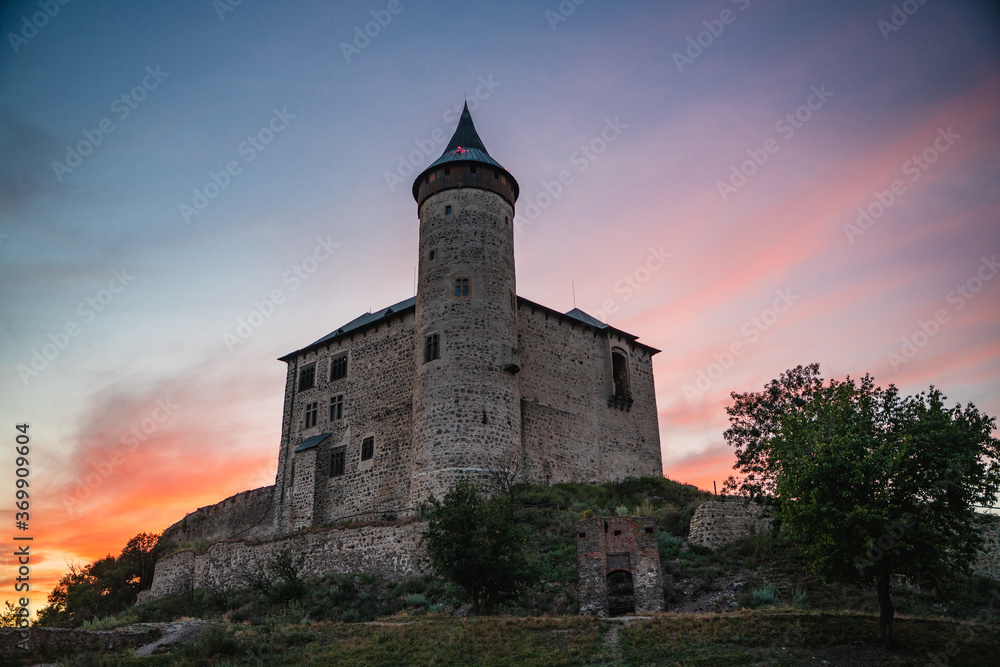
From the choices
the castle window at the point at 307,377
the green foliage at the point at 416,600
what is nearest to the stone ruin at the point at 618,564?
the green foliage at the point at 416,600

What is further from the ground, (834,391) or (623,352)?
(623,352)

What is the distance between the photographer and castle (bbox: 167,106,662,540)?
3281 centimetres

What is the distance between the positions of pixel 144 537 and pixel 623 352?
3051cm

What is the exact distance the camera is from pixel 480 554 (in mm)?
21609

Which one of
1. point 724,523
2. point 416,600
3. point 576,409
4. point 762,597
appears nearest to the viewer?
point 762,597

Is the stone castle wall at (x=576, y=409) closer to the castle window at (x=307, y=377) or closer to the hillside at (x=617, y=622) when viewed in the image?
the hillside at (x=617, y=622)

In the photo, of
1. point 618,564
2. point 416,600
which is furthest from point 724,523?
point 416,600

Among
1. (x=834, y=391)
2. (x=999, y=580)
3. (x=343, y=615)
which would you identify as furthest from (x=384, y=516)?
(x=999, y=580)

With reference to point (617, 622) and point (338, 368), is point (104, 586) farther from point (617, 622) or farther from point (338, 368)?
point (617, 622)

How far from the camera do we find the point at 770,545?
23.7 m

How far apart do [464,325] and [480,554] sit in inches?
547

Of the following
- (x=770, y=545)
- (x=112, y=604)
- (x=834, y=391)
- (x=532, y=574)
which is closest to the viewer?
(x=834, y=391)

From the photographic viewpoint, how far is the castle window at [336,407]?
39.8 m

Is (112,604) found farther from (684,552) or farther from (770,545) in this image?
(770,545)
